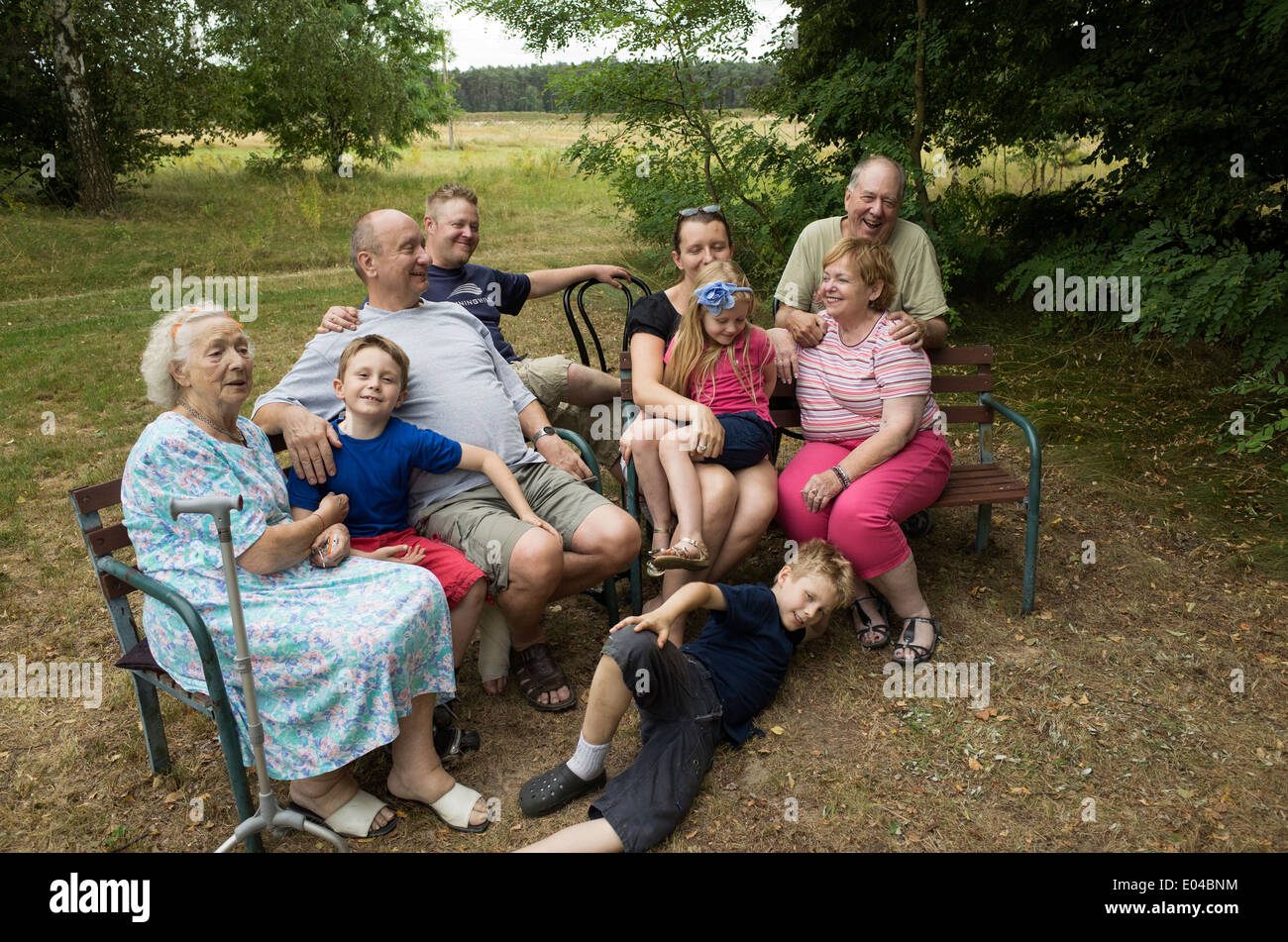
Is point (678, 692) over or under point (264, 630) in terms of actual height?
under

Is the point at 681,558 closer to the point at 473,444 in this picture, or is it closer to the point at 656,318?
the point at 473,444

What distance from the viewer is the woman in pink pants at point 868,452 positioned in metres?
3.56

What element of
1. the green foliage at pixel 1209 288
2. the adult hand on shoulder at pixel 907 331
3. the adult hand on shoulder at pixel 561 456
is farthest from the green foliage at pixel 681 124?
the adult hand on shoulder at pixel 561 456

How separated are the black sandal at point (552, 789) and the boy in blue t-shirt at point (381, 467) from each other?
65 centimetres

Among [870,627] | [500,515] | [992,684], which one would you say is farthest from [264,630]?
[992,684]

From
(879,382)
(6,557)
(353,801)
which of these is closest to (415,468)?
(353,801)

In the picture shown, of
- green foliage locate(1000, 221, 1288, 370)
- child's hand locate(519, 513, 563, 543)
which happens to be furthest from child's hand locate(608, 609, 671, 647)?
green foliage locate(1000, 221, 1288, 370)

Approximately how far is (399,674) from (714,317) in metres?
1.81

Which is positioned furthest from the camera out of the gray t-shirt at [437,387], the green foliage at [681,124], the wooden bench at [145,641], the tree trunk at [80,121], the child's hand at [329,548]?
the tree trunk at [80,121]

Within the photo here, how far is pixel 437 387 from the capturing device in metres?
3.57

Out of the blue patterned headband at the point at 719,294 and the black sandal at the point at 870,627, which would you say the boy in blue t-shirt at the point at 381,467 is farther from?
the black sandal at the point at 870,627

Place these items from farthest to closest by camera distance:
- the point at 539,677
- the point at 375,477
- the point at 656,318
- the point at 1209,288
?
1. the point at 1209,288
2. the point at 656,318
3. the point at 539,677
4. the point at 375,477

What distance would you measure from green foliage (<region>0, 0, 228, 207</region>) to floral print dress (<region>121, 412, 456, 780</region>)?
13760 mm

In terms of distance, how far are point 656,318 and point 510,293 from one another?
1.05m
